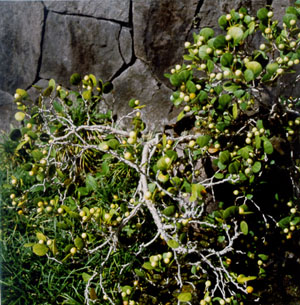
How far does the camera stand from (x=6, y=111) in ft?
10.8

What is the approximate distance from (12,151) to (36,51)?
0.81 metres

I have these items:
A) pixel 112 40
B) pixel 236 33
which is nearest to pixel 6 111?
pixel 112 40

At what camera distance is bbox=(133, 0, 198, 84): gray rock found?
8.98 feet

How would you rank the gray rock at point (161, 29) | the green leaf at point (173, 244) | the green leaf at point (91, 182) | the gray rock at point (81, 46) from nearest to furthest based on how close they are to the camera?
the green leaf at point (173, 244) < the green leaf at point (91, 182) < the gray rock at point (161, 29) < the gray rock at point (81, 46)

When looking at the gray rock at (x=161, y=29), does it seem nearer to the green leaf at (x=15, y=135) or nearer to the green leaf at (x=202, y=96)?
the green leaf at (x=202, y=96)

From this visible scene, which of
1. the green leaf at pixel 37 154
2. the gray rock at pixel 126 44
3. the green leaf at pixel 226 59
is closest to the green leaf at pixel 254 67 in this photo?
the green leaf at pixel 226 59

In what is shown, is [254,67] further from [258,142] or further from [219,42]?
[258,142]

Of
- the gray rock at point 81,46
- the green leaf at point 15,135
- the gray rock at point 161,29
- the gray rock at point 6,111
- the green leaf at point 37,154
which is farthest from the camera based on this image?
the gray rock at point 6,111

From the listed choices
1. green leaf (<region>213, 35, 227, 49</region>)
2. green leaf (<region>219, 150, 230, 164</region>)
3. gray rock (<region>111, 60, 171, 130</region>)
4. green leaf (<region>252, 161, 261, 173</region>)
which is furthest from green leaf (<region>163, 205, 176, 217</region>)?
gray rock (<region>111, 60, 171, 130</region>)

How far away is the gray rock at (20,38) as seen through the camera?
2938mm

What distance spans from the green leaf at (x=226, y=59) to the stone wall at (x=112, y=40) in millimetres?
982

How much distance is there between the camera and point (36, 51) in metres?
3.03

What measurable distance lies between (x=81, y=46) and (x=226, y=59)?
145 cm

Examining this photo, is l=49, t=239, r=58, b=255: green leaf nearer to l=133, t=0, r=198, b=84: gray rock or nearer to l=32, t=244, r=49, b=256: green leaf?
l=32, t=244, r=49, b=256: green leaf
